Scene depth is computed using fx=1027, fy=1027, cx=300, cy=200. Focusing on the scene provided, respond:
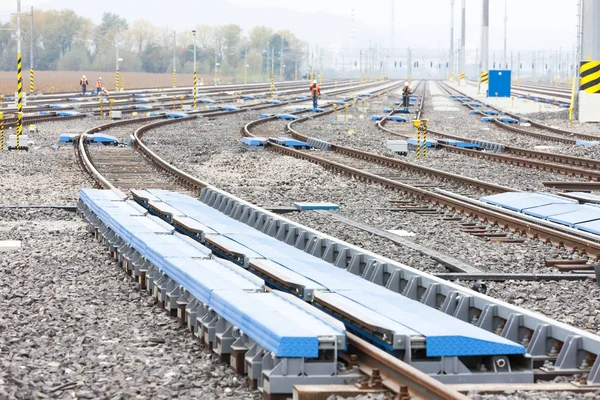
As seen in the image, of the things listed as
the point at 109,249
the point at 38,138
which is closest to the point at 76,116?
the point at 38,138

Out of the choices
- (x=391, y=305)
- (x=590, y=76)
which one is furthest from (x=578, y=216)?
(x=590, y=76)

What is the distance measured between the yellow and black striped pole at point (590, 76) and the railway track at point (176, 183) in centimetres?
1539

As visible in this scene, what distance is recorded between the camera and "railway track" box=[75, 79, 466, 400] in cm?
593

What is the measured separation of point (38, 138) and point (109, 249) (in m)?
20.2

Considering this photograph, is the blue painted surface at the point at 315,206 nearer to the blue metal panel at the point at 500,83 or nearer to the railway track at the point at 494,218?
the railway track at the point at 494,218

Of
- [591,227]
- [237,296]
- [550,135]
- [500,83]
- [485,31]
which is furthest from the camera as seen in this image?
[485,31]

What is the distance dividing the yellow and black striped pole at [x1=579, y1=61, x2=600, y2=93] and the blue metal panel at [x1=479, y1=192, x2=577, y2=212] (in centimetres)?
2138

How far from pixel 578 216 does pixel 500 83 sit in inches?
1820

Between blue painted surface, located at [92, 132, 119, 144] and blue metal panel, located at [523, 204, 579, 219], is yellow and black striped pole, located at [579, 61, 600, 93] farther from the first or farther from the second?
blue metal panel, located at [523, 204, 579, 219]

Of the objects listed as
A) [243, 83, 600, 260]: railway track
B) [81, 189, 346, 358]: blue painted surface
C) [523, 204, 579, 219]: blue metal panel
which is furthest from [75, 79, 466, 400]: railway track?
[523, 204, 579, 219]: blue metal panel

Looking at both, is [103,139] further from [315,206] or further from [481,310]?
[481,310]

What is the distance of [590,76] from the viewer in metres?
36.3

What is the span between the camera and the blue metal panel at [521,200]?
14.8 meters

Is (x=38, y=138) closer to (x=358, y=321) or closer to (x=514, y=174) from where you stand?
(x=514, y=174)
